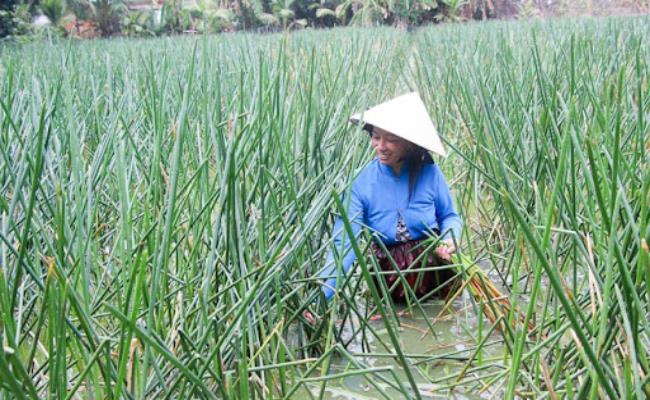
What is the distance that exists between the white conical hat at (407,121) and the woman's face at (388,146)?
0.10 ft

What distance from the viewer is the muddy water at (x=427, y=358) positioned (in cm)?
128

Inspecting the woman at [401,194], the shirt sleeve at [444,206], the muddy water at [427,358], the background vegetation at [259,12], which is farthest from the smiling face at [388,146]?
the background vegetation at [259,12]

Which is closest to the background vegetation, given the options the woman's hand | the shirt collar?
the shirt collar

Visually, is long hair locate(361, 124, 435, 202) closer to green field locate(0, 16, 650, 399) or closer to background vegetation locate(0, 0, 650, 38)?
green field locate(0, 16, 650, 399)

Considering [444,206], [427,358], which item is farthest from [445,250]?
[427,358]

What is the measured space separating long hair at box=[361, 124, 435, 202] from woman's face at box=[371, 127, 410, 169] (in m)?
0.02

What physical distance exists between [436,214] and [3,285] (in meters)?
1.36

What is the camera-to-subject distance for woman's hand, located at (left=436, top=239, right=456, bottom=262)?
5.73 ft

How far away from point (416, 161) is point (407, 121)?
0.48ft

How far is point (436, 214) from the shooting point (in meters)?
1.95

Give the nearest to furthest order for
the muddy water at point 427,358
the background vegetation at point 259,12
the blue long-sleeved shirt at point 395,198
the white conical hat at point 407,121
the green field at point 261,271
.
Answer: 1. the green field at point 261,271
2. the muddy water at point 427,358
3. the white conical hat at point 407,121
4. the blue long-sleeved shirt at point 395,198
5. the background vegetation at point 259,12

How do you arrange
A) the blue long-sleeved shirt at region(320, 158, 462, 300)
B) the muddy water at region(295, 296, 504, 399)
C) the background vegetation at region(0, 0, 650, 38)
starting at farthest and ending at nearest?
the background vegetation at region(0, 0, 650, 38) → the blue long-sleeved shirt at region(320, 158, 462, 300) → the muddy water at region(295, 296, 504, 399)

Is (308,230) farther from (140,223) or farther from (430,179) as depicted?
(430,179)

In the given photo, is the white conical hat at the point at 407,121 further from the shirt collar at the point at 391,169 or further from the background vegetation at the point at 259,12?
the background vegetation at the point at 259,12
